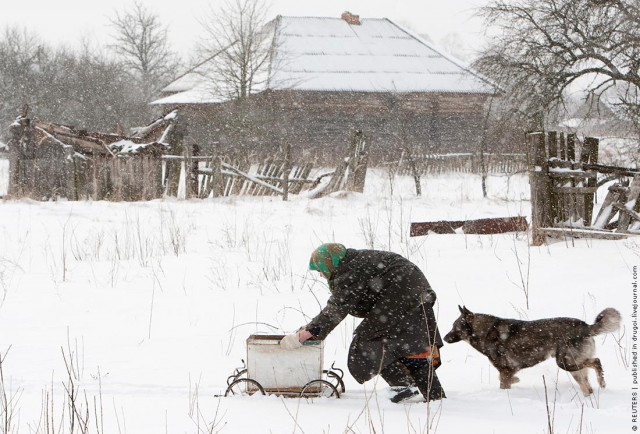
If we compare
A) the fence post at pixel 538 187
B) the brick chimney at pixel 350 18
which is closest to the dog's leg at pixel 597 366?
the fence post at pixel 538 187

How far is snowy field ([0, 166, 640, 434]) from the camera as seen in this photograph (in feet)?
11.2

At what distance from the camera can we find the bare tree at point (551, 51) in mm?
13625

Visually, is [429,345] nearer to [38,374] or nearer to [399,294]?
[399,294]

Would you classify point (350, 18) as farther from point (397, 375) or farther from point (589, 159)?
point (397, 375)

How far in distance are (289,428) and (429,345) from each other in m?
1.06

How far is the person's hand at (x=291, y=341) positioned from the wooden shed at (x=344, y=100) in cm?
2071

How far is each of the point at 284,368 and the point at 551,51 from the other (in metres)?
13.0

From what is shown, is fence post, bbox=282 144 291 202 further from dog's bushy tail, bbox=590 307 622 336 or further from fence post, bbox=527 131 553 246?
dog's bushy tail, bbox=590 307 622 336

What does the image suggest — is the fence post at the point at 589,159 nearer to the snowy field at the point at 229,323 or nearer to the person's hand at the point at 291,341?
the snowy field at the point at 229,323

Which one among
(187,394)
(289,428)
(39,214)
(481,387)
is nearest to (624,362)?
(481,387)

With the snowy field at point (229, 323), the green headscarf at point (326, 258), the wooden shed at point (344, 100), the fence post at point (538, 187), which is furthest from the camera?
the wooden shed at point (344, 100)

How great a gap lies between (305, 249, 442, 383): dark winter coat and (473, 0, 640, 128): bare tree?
11296 millimetres

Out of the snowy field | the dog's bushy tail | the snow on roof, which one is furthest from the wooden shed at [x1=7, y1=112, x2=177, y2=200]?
the snow on roof

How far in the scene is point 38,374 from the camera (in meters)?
4.39
